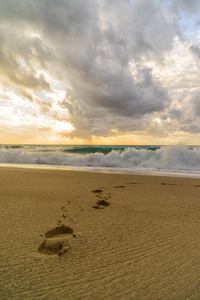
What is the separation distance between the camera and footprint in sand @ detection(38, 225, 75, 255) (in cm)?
209

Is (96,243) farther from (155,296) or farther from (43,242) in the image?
(155,296)

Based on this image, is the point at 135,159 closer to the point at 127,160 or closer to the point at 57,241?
the point at 127,160

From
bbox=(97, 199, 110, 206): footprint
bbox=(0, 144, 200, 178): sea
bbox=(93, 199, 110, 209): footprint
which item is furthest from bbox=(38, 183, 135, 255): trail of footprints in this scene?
bbox=(0, 144, 200, 178): sea

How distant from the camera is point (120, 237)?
2.44 m

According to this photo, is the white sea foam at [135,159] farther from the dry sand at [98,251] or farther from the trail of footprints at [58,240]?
the trail of footprints at [58,240]

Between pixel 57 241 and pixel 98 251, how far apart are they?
0.56 meters

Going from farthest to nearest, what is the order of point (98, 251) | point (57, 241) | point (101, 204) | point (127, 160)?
point (127, 160) < point (101, 204) < point (57, 241) < point (98, 251)

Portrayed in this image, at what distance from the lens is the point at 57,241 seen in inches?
89.0

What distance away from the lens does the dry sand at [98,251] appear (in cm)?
157

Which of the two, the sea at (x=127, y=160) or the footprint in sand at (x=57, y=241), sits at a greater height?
the sea at (x=127, y=160)

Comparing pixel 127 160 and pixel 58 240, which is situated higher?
pixel 127 160

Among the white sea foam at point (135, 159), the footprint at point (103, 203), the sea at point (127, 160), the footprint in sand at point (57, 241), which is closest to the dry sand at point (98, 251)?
the footprint in sand at point (57, 241)

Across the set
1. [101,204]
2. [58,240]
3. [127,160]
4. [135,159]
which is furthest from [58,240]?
[127,160]

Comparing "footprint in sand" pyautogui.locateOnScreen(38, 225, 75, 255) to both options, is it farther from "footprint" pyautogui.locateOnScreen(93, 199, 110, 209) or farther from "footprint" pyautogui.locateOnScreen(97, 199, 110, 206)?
"footprint" pyautogui.locateOnScreen(97, 199, 110, 206)
